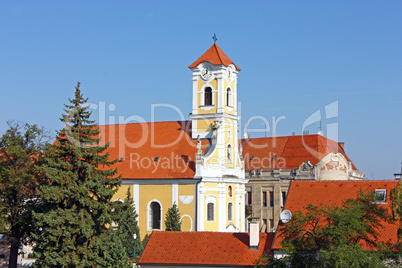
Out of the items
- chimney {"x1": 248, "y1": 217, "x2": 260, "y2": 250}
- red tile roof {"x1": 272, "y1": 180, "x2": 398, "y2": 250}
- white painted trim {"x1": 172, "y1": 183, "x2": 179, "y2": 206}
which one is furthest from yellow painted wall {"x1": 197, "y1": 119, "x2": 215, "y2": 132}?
chimney {"x1": 248, "y1": 217, "x2": 260, "y2": 250}

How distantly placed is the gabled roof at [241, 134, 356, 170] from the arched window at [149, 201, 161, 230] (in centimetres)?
1804

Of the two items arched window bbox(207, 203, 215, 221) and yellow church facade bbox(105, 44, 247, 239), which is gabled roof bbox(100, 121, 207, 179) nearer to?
yellow church facade bbox(105, 44, 247, 239)

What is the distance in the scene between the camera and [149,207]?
58125 millimetres

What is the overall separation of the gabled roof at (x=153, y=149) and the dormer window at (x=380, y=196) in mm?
20763

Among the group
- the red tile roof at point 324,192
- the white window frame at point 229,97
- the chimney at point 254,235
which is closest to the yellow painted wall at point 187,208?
the white window frame at point 229,97

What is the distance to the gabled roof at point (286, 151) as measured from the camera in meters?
71.5

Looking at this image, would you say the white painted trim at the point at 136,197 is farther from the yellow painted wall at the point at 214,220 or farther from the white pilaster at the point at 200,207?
the yellow painted wall at the point at 214,220

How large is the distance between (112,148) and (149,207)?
22.4 feet

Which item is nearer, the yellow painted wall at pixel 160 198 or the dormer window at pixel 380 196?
the dormer window at pixel 380 196

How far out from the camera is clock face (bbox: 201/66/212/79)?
198ft

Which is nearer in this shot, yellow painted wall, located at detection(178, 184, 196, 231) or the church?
yellow painted wall, located at detection(178, 184, 196, 231)

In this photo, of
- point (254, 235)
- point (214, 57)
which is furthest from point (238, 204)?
point (254, 235)

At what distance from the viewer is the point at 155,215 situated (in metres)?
58.3

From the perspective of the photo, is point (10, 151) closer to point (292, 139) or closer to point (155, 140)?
point (155, 140)
